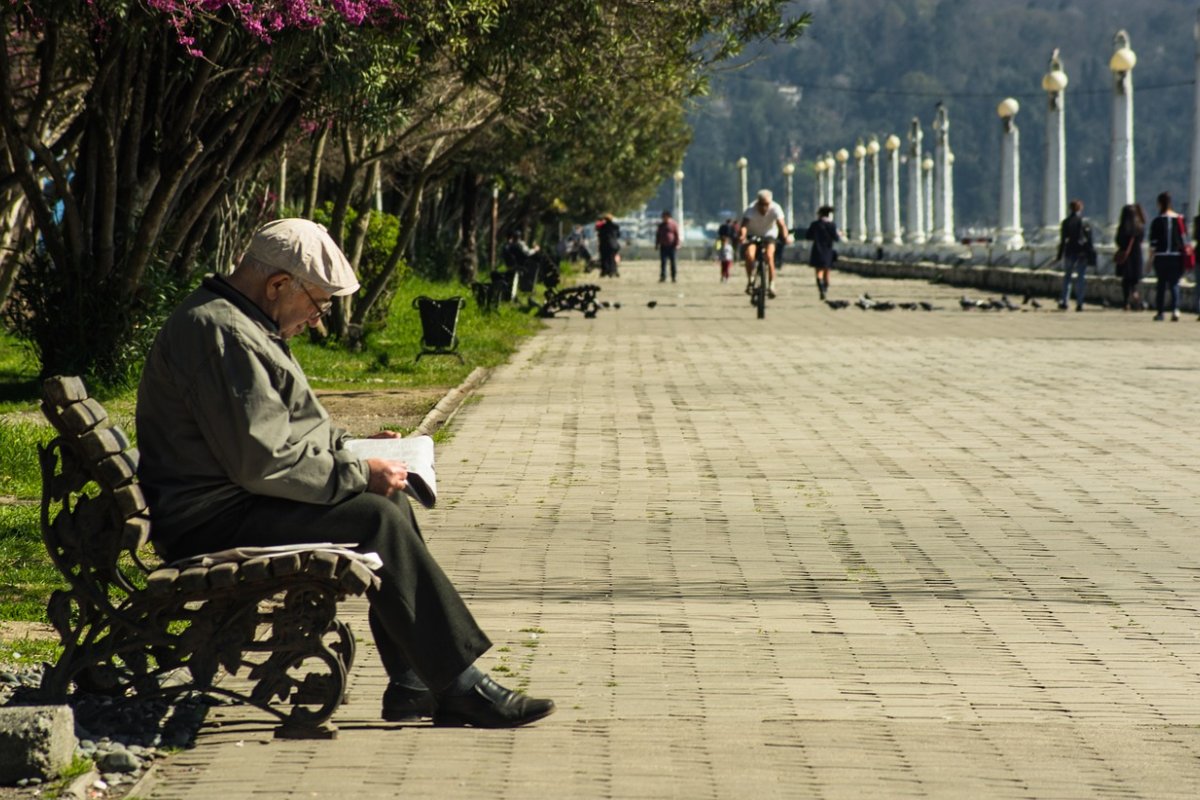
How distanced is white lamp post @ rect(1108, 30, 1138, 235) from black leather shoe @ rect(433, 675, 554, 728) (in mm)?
31506

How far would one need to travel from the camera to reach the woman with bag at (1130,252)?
27.1 metres

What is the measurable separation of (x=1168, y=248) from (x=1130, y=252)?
7.98ft

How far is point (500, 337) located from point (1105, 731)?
17.3 m

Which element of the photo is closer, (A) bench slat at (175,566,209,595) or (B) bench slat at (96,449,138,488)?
(A) bench slat at (175,566,209,595)

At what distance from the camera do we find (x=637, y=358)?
19.5m

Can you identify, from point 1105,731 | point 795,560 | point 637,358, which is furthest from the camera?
point 637,358

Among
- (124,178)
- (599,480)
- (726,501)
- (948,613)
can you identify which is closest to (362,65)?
(124,178)

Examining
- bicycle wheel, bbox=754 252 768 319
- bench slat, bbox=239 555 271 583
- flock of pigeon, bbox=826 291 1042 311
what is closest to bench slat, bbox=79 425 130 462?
bench slat, bbox=239 555 271 583

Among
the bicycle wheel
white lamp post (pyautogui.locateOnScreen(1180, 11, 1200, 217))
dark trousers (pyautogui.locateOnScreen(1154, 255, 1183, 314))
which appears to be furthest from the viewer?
white lamp post (pyautogui.locateOnScreen(1180, 11, 1200, 217))

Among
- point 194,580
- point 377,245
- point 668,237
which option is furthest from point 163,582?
point 668,237

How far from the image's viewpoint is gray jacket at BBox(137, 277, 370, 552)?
471 cm

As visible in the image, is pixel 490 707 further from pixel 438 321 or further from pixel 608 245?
pixel 608 245

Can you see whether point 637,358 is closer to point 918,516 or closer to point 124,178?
point 124,178

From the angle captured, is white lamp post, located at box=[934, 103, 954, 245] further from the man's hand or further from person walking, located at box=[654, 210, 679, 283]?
the man's hand
